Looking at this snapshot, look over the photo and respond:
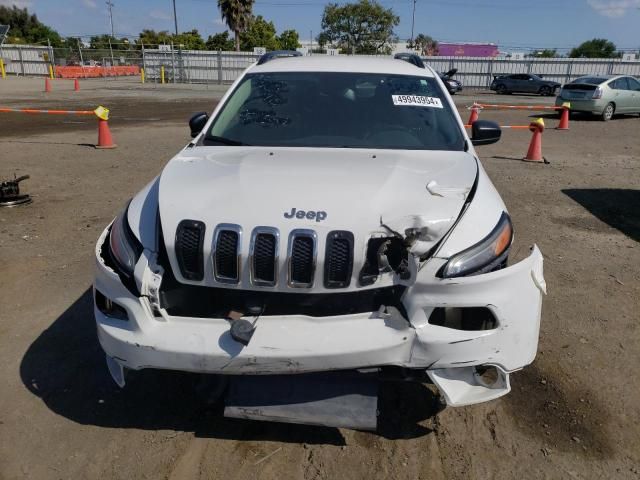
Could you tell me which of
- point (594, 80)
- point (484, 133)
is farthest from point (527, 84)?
point (484, 133)

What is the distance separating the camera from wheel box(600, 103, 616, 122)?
18.5 m

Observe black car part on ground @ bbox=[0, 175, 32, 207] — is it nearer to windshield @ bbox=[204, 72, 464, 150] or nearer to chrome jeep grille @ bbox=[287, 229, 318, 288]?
windshield @ bbox=[204, 72, 464, 150]

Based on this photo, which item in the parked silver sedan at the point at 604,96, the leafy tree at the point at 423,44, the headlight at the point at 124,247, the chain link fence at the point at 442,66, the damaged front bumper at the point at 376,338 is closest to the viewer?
the damaged front bumper at the point at 376,338

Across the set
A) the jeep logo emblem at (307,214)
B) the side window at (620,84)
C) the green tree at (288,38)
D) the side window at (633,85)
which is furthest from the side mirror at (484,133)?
the green tree at (288,38)

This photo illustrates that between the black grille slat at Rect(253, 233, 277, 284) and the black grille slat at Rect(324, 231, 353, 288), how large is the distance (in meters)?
0.24

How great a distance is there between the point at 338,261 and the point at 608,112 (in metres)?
19.8

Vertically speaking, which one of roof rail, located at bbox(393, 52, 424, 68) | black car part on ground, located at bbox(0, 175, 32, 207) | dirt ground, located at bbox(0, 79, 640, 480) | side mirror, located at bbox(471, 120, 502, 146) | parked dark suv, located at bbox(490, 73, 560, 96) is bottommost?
dirt ground, located at bbox(0, 79, 640, 480)

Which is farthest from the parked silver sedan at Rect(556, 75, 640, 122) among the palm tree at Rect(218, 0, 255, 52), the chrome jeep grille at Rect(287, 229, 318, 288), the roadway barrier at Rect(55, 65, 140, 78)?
the palm tree at Rect(218, 0, 255, 52)

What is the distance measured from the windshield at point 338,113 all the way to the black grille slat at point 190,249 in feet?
4.29

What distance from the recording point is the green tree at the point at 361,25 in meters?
66.1

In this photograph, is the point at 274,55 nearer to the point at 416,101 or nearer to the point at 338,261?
the point at 416,101

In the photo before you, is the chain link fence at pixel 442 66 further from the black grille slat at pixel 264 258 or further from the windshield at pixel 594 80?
the black grille slat at pixel 264 258

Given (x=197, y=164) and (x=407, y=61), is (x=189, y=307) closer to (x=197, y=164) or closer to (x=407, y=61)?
(x=197, y=164)

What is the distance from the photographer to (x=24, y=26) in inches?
3022
